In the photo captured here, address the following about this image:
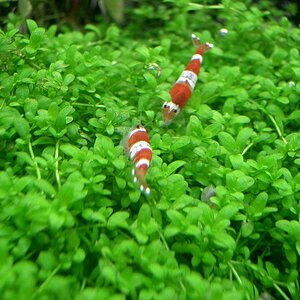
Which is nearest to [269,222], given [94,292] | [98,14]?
[94,292]

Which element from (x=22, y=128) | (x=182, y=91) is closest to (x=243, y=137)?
(x=182, y=91)

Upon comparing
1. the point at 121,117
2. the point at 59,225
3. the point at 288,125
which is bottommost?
the point at 288,125

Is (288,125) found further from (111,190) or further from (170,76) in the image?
(111,190)

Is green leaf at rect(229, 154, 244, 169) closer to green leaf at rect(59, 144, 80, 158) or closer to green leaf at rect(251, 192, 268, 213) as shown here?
green leaf at rect(251, 192, 268, 213)

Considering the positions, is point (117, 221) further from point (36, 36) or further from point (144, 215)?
point (36, 36)

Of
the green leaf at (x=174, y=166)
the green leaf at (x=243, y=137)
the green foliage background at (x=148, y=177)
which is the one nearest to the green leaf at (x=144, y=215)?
the green foliage background at (x=148, y=177)

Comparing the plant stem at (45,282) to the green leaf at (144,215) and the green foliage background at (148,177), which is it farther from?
the green leaf at (144,215)
